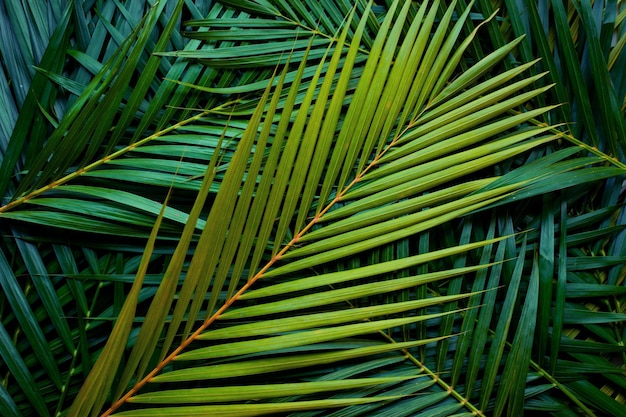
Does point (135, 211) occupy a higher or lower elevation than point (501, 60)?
lower

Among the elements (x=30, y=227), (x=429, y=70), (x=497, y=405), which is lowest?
(x=497, y=405)

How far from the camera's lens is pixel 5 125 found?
67 cm

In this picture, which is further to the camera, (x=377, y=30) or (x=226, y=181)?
(x=377, y=30)

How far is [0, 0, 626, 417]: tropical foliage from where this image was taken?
614mm

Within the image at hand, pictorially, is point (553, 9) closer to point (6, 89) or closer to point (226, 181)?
point (226, 181)

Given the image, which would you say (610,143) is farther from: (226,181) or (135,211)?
(135,211)

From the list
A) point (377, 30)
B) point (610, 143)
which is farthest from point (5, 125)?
point (610, 143)

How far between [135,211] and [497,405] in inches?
18.3

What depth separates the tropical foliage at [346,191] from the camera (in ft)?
2.01

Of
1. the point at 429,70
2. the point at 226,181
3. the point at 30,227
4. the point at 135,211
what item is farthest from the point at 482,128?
the point at 30,227

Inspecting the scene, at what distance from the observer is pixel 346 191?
2.09 feet

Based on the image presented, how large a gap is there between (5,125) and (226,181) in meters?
0.33

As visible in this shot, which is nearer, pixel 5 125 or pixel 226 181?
pixel 226 181

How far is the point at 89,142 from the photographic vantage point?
0.68 metres
